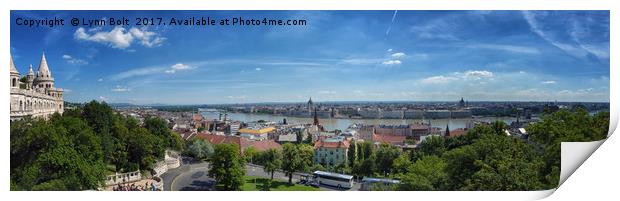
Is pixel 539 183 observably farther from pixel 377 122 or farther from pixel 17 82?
pixel 17 82

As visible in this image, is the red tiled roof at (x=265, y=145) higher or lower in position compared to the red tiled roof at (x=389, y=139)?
lower

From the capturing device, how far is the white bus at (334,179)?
22.0 feet

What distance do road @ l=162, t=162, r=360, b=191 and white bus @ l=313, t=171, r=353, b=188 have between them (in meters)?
0.10

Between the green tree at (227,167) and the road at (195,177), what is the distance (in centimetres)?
15

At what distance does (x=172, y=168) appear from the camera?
325 inches

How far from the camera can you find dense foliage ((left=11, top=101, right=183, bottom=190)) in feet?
18.0

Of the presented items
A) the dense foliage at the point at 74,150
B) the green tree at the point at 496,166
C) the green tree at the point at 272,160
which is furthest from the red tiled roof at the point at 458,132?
the dense foliage at the point at 74,150

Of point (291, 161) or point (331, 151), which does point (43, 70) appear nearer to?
point (291, 161)

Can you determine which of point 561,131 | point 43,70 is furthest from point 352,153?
point 43,70

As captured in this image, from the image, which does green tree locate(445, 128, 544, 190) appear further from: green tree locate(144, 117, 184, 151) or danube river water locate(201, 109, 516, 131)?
green tree locate(144, 117, 184, 151)

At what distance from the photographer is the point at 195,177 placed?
23.4ft

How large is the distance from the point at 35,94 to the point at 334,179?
3.81 metres

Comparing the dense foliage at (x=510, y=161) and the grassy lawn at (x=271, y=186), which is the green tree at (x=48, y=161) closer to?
the grassy lawn at (x=271, y=186)

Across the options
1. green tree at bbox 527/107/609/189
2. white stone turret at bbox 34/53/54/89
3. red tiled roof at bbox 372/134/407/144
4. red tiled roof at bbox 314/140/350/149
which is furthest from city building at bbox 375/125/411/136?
white stone turret at bbox 34/53/54/89
